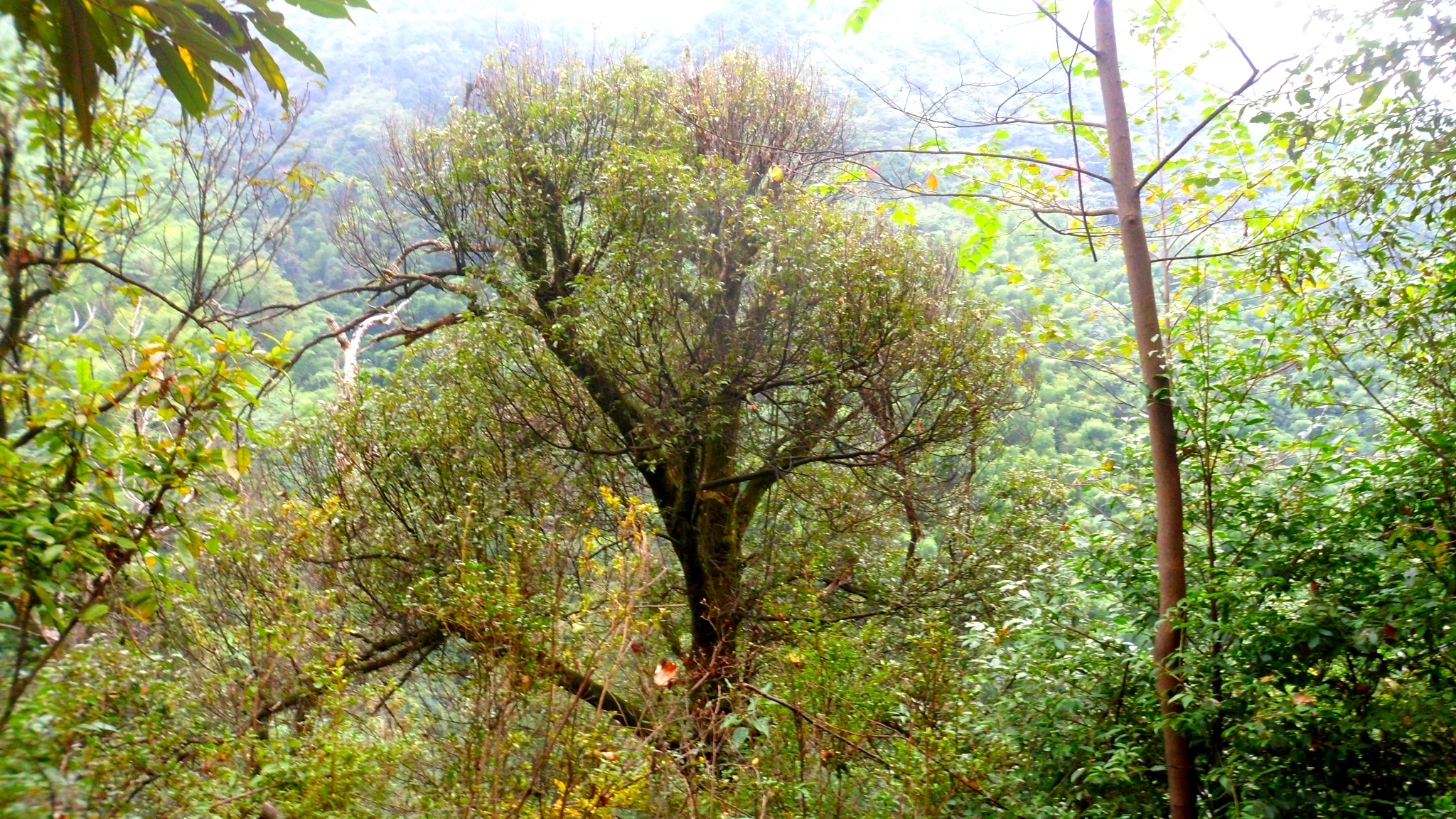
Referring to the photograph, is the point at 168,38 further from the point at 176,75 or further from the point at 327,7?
the point at 327,7

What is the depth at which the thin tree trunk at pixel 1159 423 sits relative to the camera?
2.80 metres

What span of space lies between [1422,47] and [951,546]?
5096 millimetres

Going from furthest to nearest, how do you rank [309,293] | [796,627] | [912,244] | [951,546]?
[309,293]
[951,546]
[912,244]
[796,627]

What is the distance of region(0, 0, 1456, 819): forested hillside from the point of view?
6.97 feet

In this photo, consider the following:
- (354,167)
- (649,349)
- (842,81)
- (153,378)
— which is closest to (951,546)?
(649,349)

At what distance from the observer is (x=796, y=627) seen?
3.35 m

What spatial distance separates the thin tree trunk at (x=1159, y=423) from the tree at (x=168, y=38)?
8.40 ft

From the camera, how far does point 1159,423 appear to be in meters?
2.92

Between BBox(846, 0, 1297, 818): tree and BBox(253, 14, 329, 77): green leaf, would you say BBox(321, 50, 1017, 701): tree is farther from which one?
BBox(253, 14, 329, 77): green leaf

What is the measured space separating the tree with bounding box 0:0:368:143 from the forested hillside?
0.01 m

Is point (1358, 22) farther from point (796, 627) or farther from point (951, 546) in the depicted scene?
point (951, 546)

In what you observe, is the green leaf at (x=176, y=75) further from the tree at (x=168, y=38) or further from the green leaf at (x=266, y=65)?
the green leaf at (x=266, y=65)

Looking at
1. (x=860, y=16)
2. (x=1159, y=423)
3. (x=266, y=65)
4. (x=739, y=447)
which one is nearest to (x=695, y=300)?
(x=739, y=447)

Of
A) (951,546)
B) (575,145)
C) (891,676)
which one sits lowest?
(891,676)
